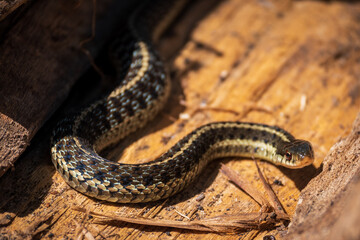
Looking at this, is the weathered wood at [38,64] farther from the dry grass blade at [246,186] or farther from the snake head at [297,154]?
the snake head at [297,154]

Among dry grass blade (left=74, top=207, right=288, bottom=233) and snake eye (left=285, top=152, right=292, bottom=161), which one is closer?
dry grass blade (left=74, top=207, right=288, bottom=233)

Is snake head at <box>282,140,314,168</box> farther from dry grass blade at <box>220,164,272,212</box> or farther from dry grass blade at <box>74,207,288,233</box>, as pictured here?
dry grass blade at <box>74,207,288,233</box>

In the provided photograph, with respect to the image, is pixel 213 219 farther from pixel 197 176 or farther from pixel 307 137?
pixel 307 137

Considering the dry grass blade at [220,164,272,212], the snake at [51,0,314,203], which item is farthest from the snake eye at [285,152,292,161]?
the dry grass blade at [220,164,272,212]

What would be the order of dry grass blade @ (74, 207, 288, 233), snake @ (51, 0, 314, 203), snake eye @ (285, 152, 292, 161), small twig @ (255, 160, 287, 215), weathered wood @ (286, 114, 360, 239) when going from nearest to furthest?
weathered wood @ (286, 114, 360, 239) < dry grass blade @ (74, 207, 288, 233) < snake @ (51, 0, 314, 203) < small twig @ (255, 160, 287, 215) < snake eye @ (285, 152, 292, 161)

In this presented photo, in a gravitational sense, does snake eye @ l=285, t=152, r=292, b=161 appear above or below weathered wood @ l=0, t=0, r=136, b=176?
below

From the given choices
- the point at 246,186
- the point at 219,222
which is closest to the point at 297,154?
the point at 246,186
